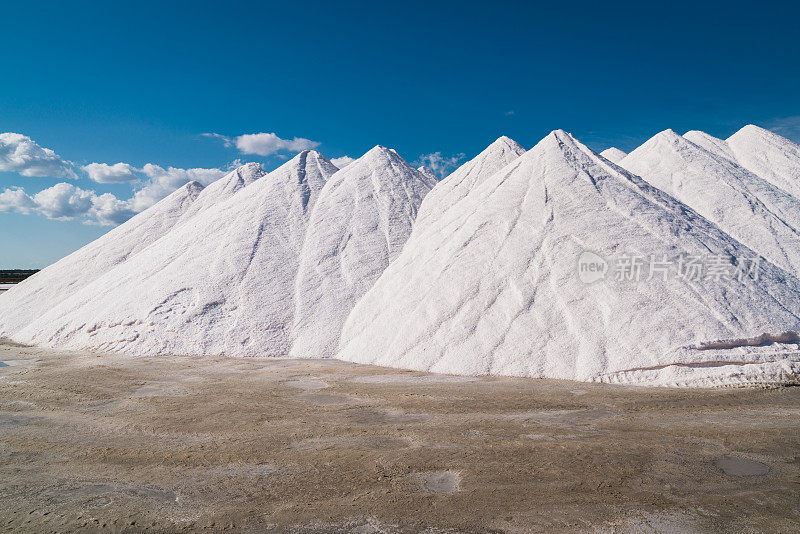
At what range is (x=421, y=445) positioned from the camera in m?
5.68

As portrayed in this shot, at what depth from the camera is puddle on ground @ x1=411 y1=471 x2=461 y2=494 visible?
458 centimetres

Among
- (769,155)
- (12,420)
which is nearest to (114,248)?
(12,420)

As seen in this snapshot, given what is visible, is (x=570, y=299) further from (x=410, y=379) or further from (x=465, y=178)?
(x=465, y=178)

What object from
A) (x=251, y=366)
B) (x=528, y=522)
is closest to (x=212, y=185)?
(x=251, y=366)

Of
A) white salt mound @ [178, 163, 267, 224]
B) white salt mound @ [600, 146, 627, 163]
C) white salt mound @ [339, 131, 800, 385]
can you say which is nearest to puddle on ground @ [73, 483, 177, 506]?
white salt mound @ [339, 131, 800, 385]

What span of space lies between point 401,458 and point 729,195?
19.5m

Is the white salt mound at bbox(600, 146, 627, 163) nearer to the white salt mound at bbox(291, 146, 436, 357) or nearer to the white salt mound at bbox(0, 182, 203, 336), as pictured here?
the white salt mound at bbox(291, 146, 436, 357)

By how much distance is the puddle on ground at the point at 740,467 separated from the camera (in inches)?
193

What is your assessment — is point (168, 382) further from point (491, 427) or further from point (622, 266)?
point (622, 266)

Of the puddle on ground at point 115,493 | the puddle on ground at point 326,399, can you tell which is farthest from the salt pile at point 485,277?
the puddle on ground at point 115,493

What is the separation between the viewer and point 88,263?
826 inches

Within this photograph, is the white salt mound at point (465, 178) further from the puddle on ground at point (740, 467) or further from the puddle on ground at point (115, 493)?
the puddle on ground at point (115, 493)

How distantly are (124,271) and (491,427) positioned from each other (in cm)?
1640

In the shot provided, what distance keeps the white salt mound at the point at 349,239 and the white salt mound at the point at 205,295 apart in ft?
1.94
